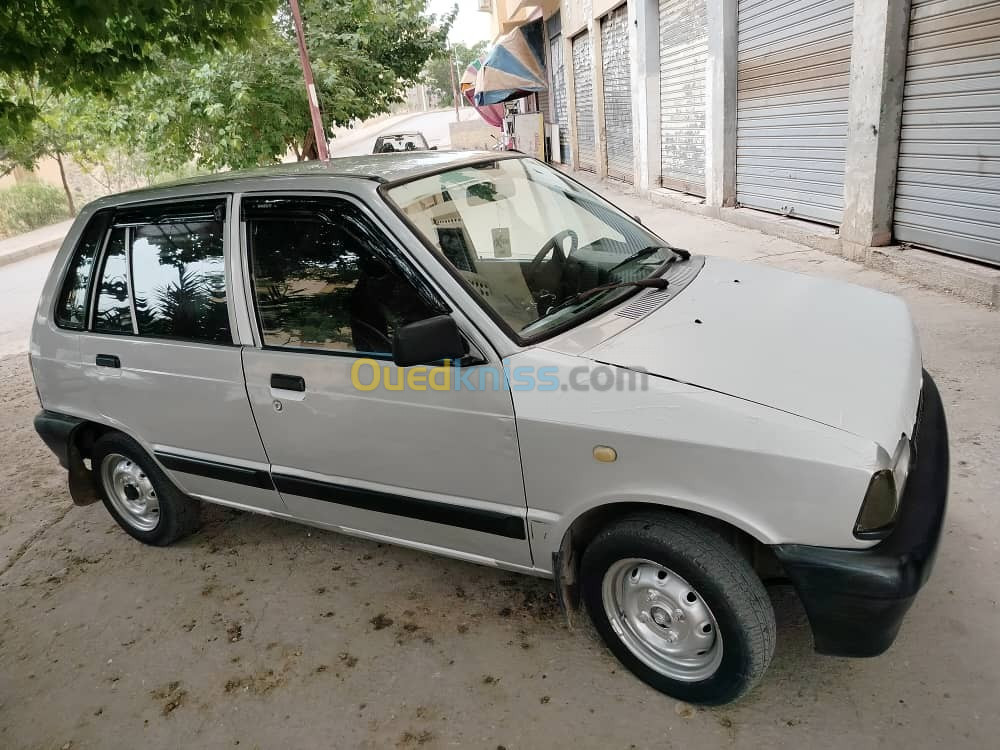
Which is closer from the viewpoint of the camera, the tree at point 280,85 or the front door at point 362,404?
the front door at point 362,404

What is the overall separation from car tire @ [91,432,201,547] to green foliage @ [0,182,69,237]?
2478cm

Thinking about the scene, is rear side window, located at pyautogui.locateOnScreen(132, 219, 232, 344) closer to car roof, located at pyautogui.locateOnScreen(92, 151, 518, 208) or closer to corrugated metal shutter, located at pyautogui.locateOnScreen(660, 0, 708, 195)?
car roof, located at pyautogui.locateOnScreen(92, 151, 518, 208)

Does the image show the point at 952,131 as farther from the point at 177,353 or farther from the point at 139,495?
the point at 139,495

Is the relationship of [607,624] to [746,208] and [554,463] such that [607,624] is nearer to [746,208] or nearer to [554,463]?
[554,463]

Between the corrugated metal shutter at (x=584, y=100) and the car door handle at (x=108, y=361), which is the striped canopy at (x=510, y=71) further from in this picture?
the car door handle at (x=108, y=361)

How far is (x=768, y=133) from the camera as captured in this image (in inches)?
364

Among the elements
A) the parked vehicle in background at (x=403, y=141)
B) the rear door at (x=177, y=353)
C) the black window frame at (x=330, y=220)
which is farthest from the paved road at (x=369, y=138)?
the black window frame at (x=330, y=220)

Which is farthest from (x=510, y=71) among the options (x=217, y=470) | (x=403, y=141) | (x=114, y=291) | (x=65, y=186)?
(x=217, y=470)

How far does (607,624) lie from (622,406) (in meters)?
0.80

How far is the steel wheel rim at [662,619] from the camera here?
2.24m

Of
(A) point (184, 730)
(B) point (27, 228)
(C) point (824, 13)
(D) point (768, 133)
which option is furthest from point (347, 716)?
(B) point (27, 228)

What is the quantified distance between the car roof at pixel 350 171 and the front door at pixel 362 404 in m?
0.20

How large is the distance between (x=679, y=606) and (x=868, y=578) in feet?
1.88

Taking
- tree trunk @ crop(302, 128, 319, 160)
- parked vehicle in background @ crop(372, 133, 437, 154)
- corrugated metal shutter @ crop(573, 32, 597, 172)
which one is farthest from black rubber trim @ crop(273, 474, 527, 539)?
parked vehicle in background @ crop(372, 133, 437, 154)
